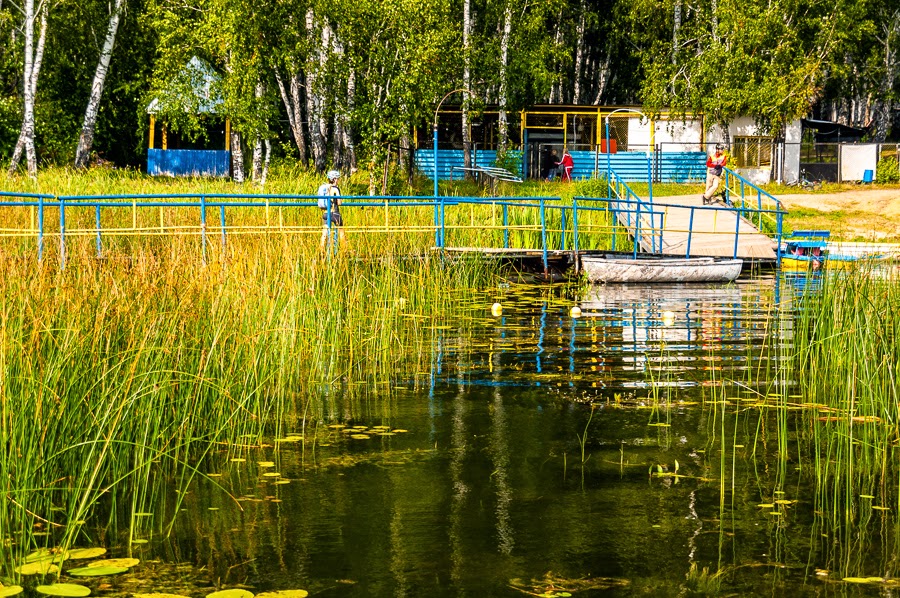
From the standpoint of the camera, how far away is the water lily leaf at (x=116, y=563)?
4.55 meters

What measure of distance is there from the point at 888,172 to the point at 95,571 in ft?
113

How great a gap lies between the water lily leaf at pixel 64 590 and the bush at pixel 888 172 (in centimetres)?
3469

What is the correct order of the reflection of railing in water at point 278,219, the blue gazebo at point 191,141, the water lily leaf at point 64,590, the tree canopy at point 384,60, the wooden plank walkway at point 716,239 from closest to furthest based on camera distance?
the water lily leaf at point 64,590 → the reflection of railing in water at point 278,219 → the wooden plank walkway at point 716,239 → the tree canopy at point 384,60 → the blue gazebo at point 191,141

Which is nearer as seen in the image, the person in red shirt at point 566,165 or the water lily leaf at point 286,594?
the water lily leaf at point 286,594

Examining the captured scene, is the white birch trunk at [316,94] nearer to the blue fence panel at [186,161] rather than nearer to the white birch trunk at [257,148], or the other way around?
the white birch trunk at [257,148]

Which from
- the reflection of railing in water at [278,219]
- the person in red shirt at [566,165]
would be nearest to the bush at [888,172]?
the person in red shirt at [566,165]

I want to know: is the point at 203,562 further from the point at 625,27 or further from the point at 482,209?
the point at 625,27

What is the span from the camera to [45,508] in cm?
503

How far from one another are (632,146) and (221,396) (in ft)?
109

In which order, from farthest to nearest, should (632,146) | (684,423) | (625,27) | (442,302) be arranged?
1. (625,27)
2. (632,146)
3. (442,302)
4. (684,423)

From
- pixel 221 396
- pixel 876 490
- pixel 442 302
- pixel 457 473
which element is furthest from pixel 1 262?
pixel 442 302

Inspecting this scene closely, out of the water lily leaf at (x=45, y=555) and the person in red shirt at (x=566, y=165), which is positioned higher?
the person in red shirt at (x=566, y=165)

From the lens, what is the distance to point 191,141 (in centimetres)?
3050

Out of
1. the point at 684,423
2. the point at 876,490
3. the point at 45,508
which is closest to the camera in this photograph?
the point at 45,508
